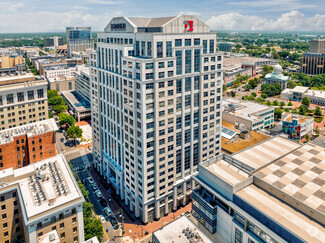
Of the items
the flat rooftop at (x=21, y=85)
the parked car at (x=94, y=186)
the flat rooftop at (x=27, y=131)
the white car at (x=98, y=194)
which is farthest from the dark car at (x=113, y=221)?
the flat rooftop at (x=21, y=85)

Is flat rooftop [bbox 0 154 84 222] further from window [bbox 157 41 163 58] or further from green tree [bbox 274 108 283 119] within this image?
green tree [bbox 274 108 283 119]

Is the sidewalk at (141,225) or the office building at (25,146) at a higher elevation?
the office building at (25,146)

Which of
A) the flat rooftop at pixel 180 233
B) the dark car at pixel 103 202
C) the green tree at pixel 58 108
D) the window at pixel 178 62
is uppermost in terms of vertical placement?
the window at pixel 178 62

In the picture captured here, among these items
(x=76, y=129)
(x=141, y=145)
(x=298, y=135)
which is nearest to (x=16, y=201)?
(x=141, y=145)

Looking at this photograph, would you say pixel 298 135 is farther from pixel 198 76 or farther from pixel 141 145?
pixel 141 145

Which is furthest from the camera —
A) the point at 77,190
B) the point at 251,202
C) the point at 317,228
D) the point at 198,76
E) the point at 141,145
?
the point at 198,76

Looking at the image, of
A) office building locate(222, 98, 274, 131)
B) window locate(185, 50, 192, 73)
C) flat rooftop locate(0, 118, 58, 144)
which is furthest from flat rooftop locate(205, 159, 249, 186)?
office building locate(222, 98, 274, 131)

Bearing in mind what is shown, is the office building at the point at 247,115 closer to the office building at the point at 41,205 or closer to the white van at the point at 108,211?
the white van at the point at 108,211
